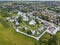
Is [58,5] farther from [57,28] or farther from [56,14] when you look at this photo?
[57,28]

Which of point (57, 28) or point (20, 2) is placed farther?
point (20, 2)

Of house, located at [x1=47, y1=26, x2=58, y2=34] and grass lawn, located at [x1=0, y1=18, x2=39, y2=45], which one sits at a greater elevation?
house, located at [x1=47, y1=26, x2=58, y2=34]

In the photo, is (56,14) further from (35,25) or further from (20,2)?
(20,2)

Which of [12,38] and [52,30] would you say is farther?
[52,30]

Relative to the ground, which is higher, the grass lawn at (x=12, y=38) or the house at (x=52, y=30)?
the house at (x=52, y=30)

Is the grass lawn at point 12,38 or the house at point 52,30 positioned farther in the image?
the house at point 52,30

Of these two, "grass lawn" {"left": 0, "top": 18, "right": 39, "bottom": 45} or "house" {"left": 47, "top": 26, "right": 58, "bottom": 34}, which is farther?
"house" {"left": 47, "top": 26, "right": 58, "bottom": 34}

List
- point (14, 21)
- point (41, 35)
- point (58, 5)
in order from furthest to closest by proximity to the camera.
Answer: point (58, 5) → point (14, 21) → point (41, 35)

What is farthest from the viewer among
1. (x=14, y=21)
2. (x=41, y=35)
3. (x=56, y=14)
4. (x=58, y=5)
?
(x=58, y=5)

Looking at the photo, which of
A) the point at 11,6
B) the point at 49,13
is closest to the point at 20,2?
the point at 11,6

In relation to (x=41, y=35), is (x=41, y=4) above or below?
above
